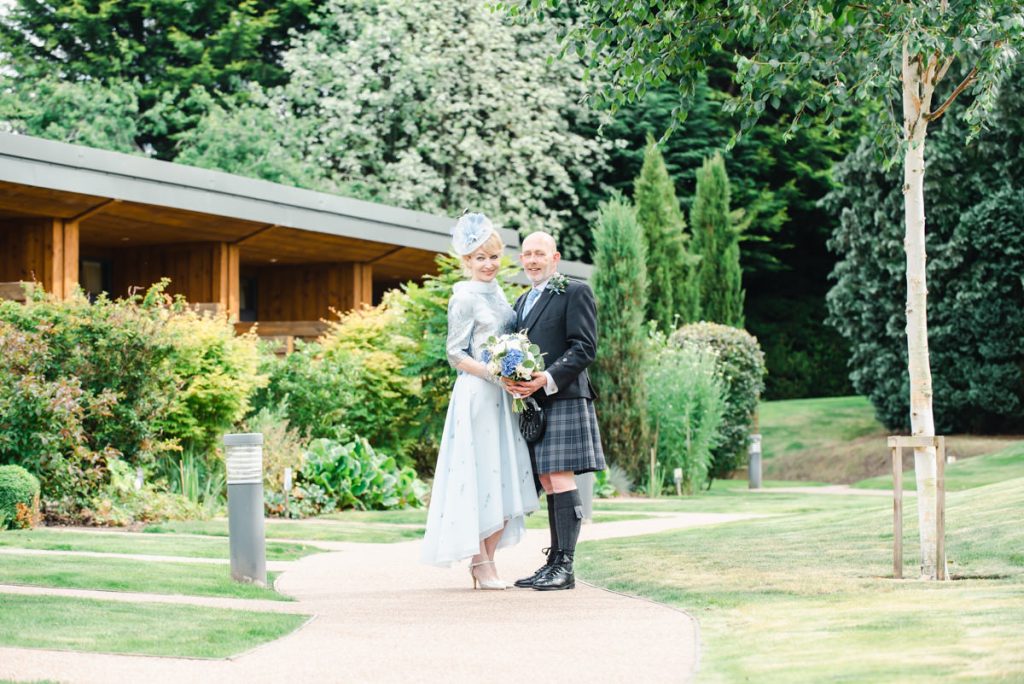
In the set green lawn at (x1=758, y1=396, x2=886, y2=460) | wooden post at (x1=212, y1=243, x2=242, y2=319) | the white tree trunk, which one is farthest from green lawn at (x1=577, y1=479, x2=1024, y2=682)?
green lawn at (x1=758, y1=396, x2=886, y2=460)

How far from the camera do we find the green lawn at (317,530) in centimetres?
1192

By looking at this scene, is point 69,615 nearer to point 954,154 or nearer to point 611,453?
Result: point 611,453

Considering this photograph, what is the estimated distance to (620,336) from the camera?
19578mm

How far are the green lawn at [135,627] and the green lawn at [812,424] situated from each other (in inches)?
922

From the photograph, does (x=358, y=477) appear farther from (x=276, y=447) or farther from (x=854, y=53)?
(x=854, y=53)

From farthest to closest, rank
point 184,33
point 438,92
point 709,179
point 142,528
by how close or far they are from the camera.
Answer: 1. point 184,33
2. point 709,179
3. point 438,92
4. point 142,528

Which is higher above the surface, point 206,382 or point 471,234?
point 471,234

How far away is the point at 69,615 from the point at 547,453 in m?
2.80

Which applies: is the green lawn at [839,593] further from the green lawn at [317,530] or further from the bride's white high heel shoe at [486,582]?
the green lawn at [317,530]

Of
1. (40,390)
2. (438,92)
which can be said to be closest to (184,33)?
(438,92)

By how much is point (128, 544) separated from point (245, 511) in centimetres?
250

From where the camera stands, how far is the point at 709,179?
36438mm

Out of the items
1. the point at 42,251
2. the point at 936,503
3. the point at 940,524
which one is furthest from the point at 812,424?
the point at 940,524

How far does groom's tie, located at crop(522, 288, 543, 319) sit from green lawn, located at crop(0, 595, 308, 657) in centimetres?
235
